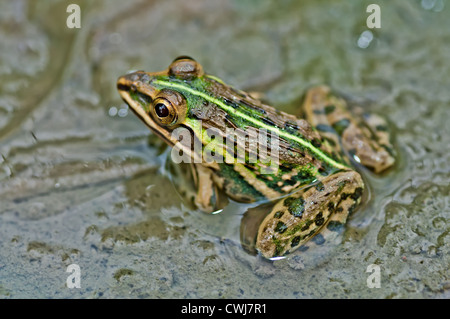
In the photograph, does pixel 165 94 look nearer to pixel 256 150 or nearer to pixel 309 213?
pixel 256 150

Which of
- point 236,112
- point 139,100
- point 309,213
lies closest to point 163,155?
point 139,100

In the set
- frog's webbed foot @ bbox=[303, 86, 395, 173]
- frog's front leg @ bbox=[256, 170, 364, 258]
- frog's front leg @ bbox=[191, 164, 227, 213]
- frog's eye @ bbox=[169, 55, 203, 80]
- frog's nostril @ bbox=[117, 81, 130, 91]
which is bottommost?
frog's front leg @ bbox=[256, 170, 364, 258]

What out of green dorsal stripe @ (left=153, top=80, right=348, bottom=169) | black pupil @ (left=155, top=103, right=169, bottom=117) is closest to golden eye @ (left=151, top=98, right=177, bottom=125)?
black pupil @ (left=155, top=103, right=169, bottom=117)

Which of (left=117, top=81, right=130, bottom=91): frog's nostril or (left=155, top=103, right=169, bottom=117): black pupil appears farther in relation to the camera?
(left=117, top=81, right=130, bottom=91): frog's nostril

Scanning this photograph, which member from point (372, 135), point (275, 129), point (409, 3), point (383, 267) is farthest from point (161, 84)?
point (409, 3)

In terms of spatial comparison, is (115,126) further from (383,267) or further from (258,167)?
(383,267)

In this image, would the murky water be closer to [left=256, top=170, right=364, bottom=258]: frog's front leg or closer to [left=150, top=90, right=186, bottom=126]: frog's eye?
[left=256, top=170, right=364, bottom=258]: frog's front leg
